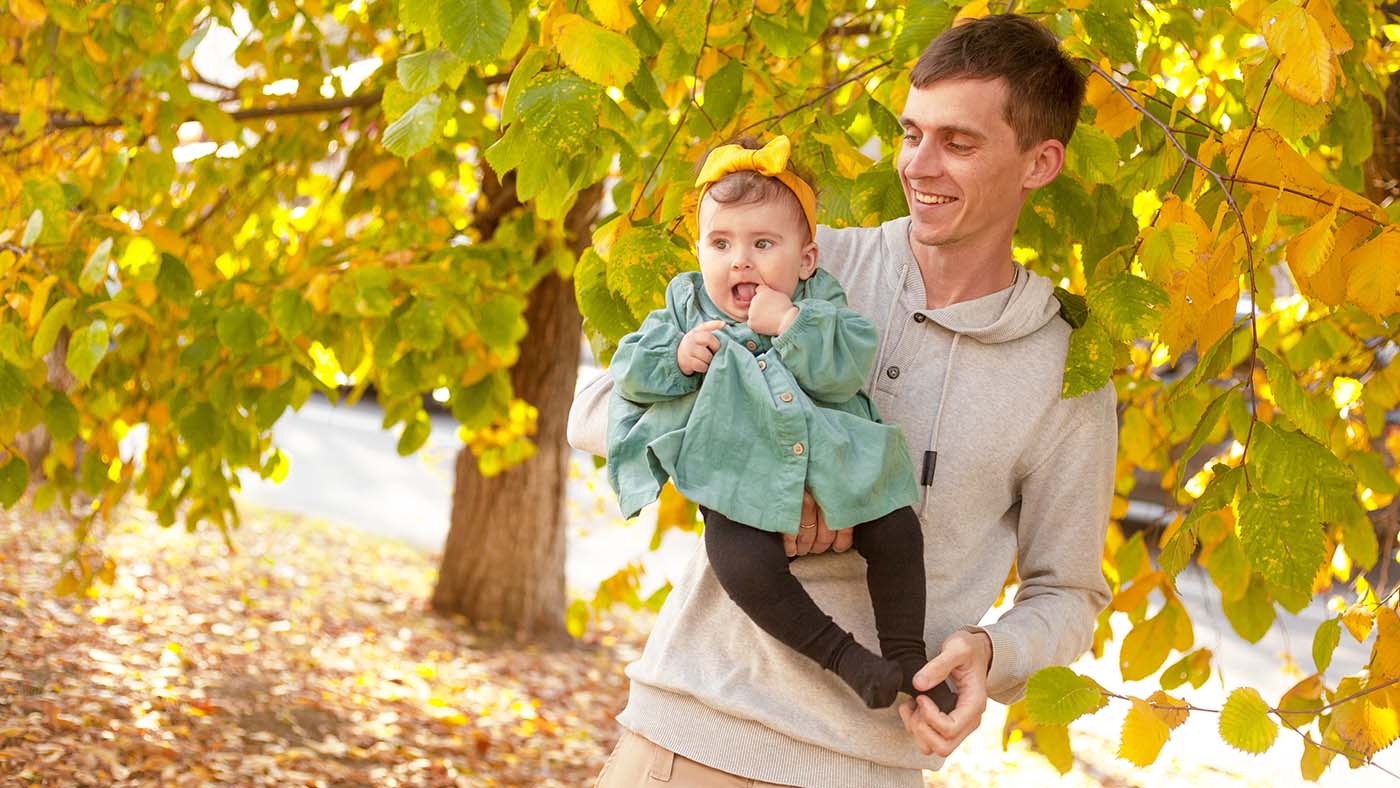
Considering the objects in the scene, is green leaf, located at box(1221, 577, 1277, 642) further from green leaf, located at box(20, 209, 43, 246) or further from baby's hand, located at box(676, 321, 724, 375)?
green leaf, located at box(20, 209, 43, 246)

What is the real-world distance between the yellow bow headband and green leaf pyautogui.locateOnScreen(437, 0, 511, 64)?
355 mm

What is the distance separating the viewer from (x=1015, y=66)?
1.84 metres

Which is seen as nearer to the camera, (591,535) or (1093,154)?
(1093,154)

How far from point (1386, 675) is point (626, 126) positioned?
4.52ft

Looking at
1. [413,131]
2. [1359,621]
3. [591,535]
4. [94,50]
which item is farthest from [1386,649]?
[591,535]

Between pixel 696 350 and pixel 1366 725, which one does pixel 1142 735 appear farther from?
pixel 696 350

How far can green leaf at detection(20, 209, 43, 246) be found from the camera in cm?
299

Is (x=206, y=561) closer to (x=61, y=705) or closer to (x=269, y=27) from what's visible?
(x=61, y=705)

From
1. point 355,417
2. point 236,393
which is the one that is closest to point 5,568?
point 236,393

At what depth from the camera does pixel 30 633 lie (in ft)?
19.1

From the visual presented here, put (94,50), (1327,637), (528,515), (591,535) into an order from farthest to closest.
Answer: (591,535), (528,515), (94,50), (1327,637)

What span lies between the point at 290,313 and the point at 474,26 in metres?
1.63

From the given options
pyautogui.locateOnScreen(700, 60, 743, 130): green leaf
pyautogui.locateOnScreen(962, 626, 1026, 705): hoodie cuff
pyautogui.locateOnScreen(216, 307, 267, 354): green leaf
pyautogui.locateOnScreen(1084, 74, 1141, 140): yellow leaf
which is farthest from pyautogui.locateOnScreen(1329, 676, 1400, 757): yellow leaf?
pyautogui.locateOnScreen(216, 307, 267, 354): green leaf

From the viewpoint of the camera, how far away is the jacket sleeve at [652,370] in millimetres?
1791
